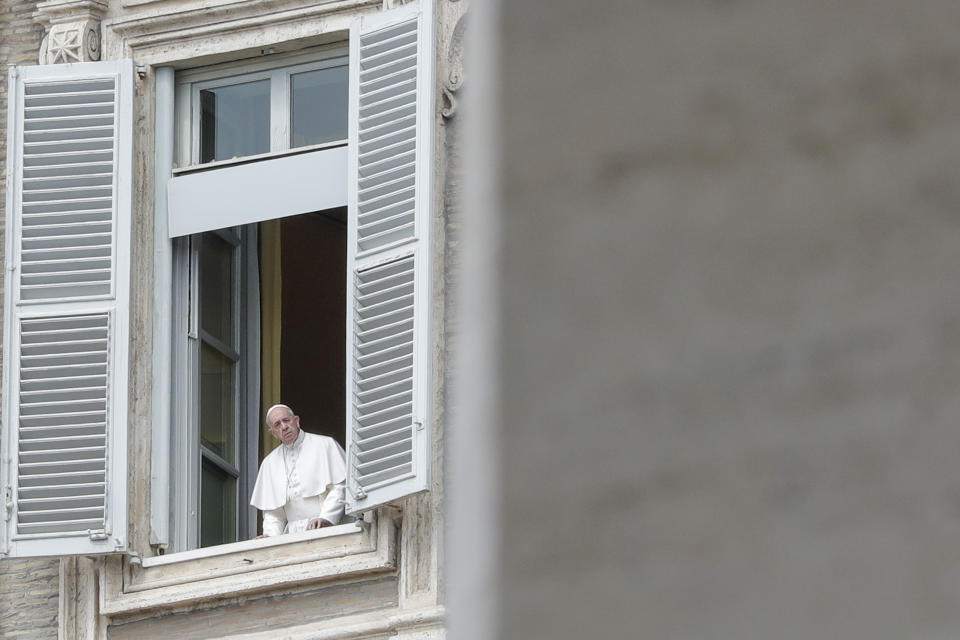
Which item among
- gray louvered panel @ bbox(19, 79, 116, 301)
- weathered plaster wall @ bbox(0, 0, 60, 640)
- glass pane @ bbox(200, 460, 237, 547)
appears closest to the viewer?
weathered plaster wall @ bbox(0, 0, 60, 640)

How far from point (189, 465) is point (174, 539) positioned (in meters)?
0.32

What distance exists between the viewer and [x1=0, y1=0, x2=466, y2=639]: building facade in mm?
9383

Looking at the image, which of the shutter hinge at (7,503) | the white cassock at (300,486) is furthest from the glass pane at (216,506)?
the shutter hinge at (7,503)

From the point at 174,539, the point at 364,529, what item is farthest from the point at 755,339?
the point at 174,539

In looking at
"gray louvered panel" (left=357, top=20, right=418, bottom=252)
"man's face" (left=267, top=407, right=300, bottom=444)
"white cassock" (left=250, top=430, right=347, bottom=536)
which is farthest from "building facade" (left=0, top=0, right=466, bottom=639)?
"man's face" (left=267, top=407, right=300, bottom=444)

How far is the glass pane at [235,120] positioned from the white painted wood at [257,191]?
0.14 meters

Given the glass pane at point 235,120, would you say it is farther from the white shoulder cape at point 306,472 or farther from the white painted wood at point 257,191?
the white shoulder cape at point 306,472

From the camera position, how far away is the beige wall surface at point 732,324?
373mm

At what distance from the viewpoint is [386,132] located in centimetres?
965

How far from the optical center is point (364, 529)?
9.41m

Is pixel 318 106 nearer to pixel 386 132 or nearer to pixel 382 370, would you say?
pixel 386 132

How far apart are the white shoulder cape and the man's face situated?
7 cm

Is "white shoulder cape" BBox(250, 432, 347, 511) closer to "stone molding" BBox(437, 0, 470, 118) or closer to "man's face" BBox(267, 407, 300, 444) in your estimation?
"man's face" BBox(267, 407, 300, 444)

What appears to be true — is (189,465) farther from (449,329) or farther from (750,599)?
(750,599)
